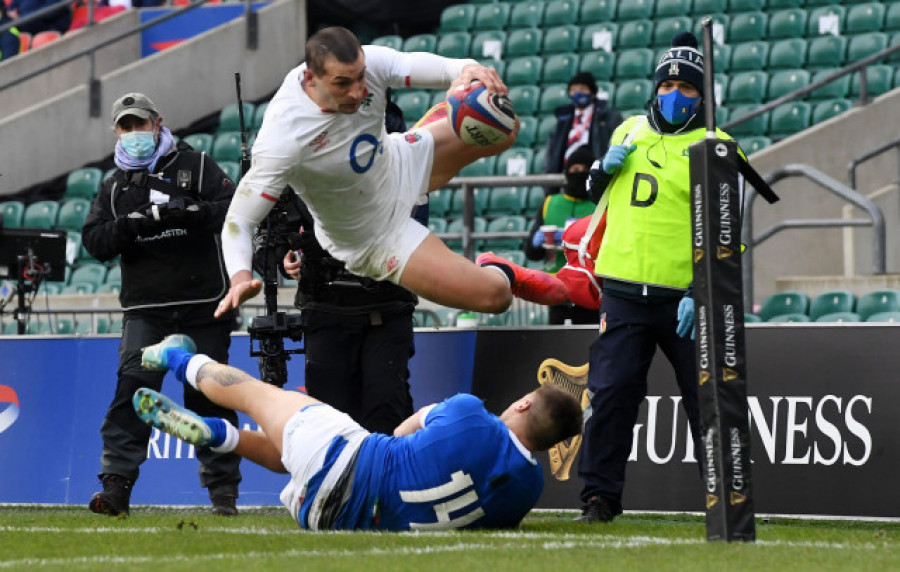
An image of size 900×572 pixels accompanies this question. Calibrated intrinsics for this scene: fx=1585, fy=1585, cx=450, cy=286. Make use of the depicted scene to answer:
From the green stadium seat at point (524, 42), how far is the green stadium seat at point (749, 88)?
3042 millimetres

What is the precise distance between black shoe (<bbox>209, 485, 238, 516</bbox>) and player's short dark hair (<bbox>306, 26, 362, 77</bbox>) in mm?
2568

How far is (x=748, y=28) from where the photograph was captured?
1783 cm

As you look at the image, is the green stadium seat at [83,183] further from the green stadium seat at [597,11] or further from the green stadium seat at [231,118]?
the green stadium seat at [597,11]

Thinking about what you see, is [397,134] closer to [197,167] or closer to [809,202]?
[197,167]

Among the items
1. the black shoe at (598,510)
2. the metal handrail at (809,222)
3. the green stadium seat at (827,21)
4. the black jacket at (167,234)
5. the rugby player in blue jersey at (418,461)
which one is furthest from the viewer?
the green stadium seat at (827,21)

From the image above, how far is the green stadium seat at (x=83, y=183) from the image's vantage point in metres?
18.3

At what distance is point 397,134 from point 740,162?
1.80m

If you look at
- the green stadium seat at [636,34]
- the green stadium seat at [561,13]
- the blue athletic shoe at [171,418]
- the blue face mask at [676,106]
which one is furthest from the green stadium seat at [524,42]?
the blue athletic shoe at [171,418]

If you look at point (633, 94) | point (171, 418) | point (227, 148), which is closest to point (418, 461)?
point (171, 418)

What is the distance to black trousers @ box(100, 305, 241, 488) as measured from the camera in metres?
8.29

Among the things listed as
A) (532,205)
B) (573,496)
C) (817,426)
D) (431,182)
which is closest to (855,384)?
(817,426)

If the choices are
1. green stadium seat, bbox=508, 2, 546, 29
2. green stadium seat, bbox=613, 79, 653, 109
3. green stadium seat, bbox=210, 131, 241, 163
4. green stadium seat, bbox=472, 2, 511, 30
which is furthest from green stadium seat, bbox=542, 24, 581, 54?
green stadium seat, bbox=210, 131, 241, 163

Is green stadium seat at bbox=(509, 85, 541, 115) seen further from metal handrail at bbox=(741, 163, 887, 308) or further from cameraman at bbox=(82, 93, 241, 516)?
cameraman at bbox=(82, 93, 241, 516)

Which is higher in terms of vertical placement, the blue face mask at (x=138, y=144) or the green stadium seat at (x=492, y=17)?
the green stadium seat at (x=492, y=17)
